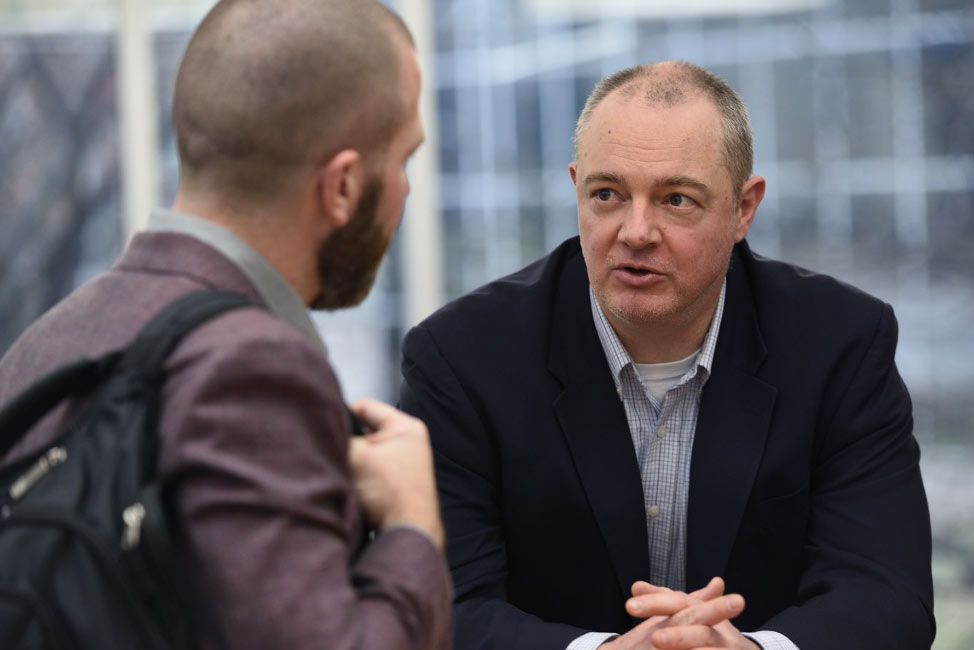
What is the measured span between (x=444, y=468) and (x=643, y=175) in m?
0.59

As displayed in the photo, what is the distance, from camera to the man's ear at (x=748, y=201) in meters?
2.06

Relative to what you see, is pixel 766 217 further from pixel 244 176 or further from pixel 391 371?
pixel 244 176

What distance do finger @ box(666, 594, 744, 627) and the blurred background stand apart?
2.12m

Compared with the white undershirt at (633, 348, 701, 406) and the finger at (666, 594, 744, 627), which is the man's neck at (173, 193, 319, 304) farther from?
the white undershirt at (633, 348, 701, 406)

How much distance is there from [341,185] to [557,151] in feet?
9.30

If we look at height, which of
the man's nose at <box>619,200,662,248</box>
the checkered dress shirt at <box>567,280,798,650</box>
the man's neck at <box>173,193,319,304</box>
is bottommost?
the checkered dress shirt at <box>567,280,798,650</box>

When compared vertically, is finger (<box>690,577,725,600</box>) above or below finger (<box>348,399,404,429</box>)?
below

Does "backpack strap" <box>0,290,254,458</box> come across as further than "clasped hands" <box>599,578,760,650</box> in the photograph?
No

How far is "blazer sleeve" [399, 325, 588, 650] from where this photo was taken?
67.9 inches

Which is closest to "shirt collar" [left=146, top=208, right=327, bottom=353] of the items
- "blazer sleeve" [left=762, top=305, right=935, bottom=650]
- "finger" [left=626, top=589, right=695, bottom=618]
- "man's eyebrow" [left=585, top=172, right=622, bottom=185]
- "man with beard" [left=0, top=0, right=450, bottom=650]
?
"man with beard" [left=0, top=0, right=450, bottom=650]

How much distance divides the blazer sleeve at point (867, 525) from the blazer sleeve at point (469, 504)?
402mm

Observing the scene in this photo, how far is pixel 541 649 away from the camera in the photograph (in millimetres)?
1695

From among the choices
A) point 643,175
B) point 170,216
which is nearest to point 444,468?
point 643,175

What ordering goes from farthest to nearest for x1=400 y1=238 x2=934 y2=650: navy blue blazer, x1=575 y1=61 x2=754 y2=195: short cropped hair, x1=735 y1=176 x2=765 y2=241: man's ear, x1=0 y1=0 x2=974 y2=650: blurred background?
x1=0 y1=0 x2=974 y2=650: blurred background, x1=735 y1=176 x2=765 y2=241: man's ear, x1=575 y1=61 x2=754 y2=195: short cropped hair, x1=400 y1=238 x2=934 y2=650: navy blue blazer
